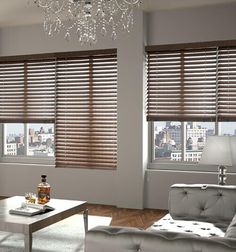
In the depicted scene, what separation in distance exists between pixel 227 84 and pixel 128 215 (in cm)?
221

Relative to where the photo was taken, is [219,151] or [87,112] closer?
[219,151]

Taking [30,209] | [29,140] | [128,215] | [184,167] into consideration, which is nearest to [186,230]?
[30,209]

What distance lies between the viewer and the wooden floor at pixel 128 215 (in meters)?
5.44

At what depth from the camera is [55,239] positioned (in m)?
4.64

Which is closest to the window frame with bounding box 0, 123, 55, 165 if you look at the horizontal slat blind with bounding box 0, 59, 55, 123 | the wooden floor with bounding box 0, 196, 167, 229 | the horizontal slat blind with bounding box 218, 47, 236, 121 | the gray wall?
the horizontal slat blind with bounding box 0, 59, 55, 123

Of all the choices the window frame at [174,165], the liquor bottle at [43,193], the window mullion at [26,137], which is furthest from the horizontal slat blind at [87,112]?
the liquor bottle at [43,193]

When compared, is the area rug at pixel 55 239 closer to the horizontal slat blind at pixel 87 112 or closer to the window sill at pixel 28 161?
the horizontal slat blind at pixel 87 112

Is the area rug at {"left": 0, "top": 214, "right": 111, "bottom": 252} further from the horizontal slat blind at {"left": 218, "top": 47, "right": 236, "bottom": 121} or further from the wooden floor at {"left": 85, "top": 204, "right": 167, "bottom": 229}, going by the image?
the horizontal slat blind at {"left": 218, "top": 47, "right": 236, "bottom": 121}

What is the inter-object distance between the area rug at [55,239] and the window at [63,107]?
1.50 m

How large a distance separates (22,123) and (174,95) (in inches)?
105

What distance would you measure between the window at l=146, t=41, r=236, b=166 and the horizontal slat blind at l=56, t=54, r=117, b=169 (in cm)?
62

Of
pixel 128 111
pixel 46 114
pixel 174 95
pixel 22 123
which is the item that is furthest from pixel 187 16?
pixel 22 123

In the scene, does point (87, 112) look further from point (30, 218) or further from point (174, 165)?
point (30, 218)

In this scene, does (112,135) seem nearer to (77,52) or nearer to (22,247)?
(77,52)
